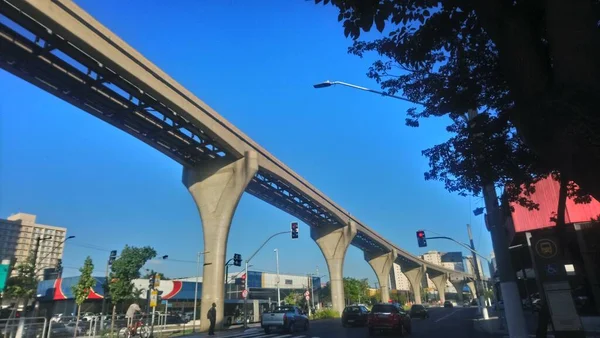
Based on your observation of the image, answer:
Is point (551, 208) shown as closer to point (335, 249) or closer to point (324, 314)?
point (324, 314)

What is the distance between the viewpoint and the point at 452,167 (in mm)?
9188

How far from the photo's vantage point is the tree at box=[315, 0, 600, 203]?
436cm

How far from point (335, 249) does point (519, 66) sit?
2296 inches

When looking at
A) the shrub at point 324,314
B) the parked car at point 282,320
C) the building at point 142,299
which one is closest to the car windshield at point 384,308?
the parked car at point 282,320

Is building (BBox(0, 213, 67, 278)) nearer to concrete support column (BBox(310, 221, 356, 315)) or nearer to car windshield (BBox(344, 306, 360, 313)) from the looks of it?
concrete support column (BBox(310, 221, 356, 315))

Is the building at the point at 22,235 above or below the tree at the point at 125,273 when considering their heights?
above

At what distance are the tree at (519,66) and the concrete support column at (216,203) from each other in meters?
25.5

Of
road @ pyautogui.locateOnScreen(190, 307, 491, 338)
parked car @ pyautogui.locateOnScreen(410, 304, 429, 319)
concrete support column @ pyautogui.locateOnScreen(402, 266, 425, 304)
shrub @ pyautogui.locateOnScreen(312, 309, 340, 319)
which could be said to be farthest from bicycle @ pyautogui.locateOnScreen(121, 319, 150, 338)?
concrete support column @ pyautogui.locateOnScreen(402, 266, 425, 304)

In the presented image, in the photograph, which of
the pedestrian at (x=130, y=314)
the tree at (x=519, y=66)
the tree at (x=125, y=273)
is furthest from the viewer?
the tree at (x=125, y=273)

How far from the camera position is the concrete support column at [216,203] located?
1188 inches

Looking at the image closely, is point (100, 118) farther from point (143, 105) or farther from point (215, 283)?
point (215, 283)

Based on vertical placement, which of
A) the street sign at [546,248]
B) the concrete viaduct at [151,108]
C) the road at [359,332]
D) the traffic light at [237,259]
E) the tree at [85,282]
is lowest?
the road at [359,332]

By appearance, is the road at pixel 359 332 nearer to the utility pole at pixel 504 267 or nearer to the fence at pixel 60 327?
the fence at pixel 60 327

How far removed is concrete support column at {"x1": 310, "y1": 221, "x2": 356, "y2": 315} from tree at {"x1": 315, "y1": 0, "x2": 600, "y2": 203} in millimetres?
53706
